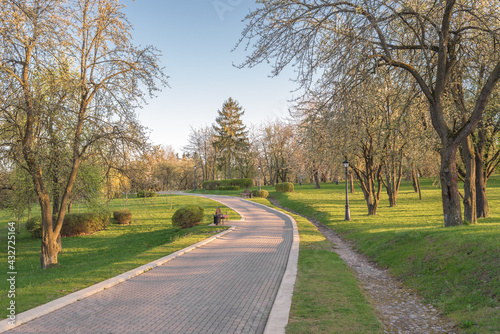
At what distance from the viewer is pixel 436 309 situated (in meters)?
6.03

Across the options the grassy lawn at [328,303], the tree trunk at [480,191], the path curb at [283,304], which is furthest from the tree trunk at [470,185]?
the path curb at [283,304]

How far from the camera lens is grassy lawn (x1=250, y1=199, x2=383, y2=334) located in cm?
484

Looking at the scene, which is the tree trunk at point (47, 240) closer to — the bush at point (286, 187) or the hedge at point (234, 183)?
the bush at point (286, 187)

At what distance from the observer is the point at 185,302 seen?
19.5 feet

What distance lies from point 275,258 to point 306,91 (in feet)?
16.7

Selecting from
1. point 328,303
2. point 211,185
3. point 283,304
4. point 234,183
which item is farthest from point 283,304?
point 211,185

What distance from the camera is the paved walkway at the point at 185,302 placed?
483 centimetres

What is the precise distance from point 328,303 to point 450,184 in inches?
272

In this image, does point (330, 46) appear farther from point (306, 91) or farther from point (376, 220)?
point (376, 220)

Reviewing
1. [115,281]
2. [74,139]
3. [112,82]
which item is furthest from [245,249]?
[112,82]

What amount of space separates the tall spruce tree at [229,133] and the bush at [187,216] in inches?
1700

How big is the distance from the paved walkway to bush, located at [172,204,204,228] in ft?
31.6

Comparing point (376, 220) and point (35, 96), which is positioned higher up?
point (35, 96)

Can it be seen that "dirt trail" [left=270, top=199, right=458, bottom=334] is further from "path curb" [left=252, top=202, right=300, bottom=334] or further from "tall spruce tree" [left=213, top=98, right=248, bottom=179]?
"tall spruce tree" [left=213, top=98, right=248, bottom=179]
